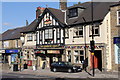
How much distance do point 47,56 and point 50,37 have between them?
3606 mm

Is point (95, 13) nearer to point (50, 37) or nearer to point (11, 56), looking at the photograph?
point (50, 37)

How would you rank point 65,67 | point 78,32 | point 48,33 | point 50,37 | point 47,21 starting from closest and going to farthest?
point 65,67, point 78,32, point 50,37, point 48,33, point 47,21

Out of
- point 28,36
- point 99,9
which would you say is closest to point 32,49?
point 28,36

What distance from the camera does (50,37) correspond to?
34.2 meters

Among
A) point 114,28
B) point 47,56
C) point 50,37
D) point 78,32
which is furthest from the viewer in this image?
point 47,56

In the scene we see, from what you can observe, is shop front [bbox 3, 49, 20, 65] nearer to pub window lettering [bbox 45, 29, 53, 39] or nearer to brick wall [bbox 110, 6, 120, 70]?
pub window lettering [bbox 45, 29, 53, 39]

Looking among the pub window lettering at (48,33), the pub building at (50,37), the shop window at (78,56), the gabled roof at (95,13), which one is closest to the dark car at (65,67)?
the shop window at (78,56)

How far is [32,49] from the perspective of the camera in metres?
38.1

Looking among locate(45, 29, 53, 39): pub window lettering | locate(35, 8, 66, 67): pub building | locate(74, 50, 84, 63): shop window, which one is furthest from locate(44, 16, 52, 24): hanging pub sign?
locate(74, 50, 84, 63): shop window

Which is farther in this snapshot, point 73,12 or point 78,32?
point 73,12

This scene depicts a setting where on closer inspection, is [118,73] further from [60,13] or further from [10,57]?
[10,57]

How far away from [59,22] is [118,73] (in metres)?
12.3

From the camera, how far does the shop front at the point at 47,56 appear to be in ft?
109

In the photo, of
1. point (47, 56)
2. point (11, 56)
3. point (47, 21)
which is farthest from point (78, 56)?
point (11, 56)
